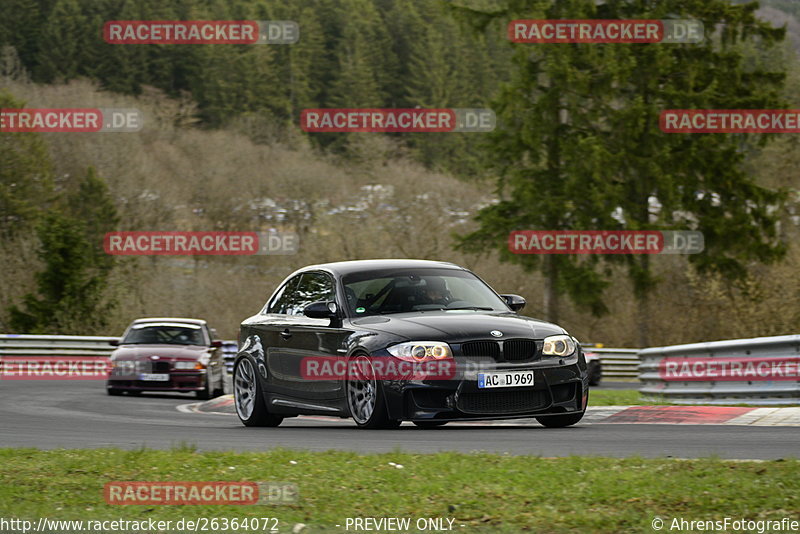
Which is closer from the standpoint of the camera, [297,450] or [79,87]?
[297,450]

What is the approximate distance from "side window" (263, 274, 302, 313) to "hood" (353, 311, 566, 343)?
1872 millimetres

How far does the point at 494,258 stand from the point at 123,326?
54.4 ft

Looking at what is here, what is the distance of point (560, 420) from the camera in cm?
1242

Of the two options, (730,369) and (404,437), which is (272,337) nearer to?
(404,437)

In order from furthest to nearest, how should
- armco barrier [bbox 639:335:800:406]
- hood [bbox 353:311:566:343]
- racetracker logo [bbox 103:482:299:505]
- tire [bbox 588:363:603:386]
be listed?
tire [bbox 588:363:603:386]
armco barrier [bbox 639:335:800:406]
hood [bbox 353:311:566:343]
racetracker logo [bbox 103:482:299:505]

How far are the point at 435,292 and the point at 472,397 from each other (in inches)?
68.9

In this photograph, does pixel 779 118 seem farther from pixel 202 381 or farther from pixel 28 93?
pixel 28 93

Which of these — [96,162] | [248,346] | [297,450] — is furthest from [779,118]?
[96,162]

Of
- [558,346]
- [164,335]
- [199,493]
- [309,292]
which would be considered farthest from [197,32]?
[199,493]

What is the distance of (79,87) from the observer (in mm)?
97625

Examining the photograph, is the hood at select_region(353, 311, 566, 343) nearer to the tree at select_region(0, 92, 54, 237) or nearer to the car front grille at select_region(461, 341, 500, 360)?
the car front grille at select_region(461, 341, 500, 360)

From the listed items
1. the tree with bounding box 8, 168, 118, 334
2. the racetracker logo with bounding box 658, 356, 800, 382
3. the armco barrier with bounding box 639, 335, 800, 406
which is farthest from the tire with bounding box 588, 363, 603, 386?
the tree with bounding box 8, 168, 118, 334

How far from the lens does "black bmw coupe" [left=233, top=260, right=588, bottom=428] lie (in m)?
11.4

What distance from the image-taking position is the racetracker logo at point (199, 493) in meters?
7.36
